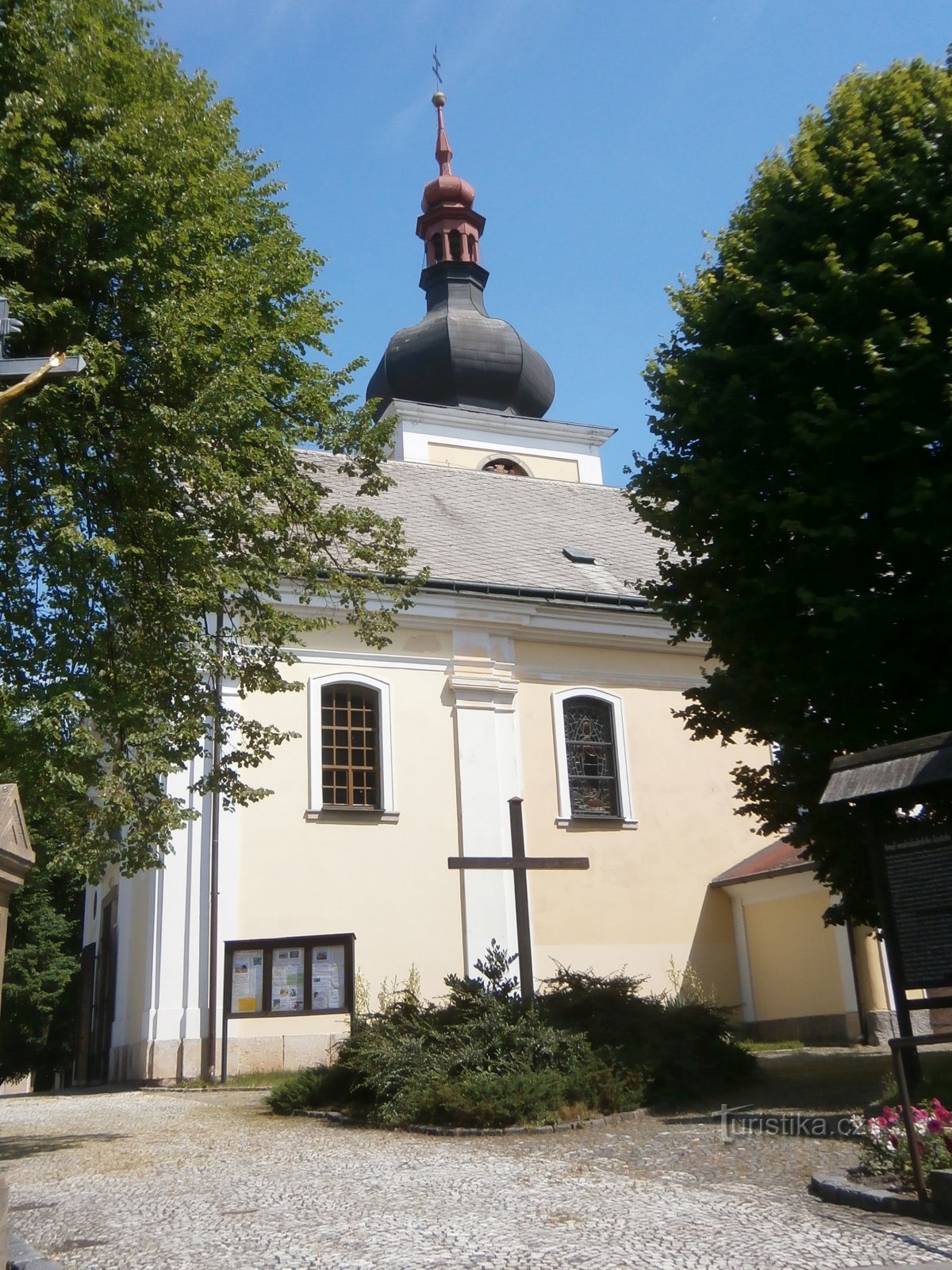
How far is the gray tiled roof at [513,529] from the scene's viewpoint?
20531 mm

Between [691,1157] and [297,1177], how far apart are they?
2.49 m

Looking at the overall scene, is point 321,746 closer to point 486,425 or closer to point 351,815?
point 351,815

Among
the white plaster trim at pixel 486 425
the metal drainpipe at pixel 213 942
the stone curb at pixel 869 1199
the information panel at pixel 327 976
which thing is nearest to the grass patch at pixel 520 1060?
the information panel at pixel 327 976

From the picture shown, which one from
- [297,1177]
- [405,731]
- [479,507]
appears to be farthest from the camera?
[479,507]

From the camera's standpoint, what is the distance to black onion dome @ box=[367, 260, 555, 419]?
112 feet

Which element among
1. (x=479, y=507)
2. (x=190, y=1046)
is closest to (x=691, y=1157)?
(x=190, y=1046)

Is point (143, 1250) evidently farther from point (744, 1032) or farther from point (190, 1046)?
point (744, 1032)

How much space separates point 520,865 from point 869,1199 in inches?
261

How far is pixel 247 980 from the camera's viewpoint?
14.2 meters

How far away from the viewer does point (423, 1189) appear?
704 cm

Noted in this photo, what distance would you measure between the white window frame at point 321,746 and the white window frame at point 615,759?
2798 millimetres

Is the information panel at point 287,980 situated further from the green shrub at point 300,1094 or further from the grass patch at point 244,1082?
the green shrub at point 300,1094

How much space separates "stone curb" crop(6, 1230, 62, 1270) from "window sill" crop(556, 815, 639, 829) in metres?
13.8

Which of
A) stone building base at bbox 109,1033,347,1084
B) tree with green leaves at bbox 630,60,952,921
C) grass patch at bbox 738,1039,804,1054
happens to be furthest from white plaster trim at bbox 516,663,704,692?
tree with green leaves at bbox 630,60,952,921
